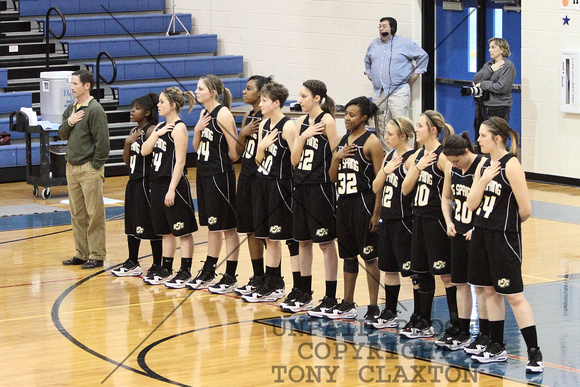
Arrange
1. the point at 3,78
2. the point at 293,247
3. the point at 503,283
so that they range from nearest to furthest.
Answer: the point at 503,283 → the point at 293,247 → the point at 3,78

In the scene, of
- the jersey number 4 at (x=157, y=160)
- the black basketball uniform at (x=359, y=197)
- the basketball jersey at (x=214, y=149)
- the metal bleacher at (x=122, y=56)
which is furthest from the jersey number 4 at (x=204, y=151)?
the metal bleacher at (x=122, y=56)

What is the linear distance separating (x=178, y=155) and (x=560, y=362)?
3.72 m

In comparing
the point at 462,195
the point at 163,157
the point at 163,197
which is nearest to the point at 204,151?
the point at 163,157

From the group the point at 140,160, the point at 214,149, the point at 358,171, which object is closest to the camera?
the point at 358,171

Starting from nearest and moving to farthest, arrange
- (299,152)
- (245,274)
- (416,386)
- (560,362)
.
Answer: (416,386), (560,362), (299,152), (245,274)

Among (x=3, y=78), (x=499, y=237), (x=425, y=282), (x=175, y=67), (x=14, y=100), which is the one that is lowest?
(x=425, y=282)

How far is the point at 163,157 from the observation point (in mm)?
8500

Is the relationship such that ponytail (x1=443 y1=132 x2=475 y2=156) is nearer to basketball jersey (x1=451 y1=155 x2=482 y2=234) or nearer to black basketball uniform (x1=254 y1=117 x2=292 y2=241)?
basketball jersey (x1=451 y1=155 x2=482 y2=234)

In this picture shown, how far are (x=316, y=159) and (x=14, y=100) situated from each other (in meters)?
8.36

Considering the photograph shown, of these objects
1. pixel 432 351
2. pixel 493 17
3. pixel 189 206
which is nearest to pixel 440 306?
pixel 432 351

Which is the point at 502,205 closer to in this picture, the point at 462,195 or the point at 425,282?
the point at 462,195

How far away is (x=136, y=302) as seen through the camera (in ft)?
26.4

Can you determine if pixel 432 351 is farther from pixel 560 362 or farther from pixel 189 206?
pixel 189 206

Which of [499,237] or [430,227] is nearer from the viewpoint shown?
[499,237]
